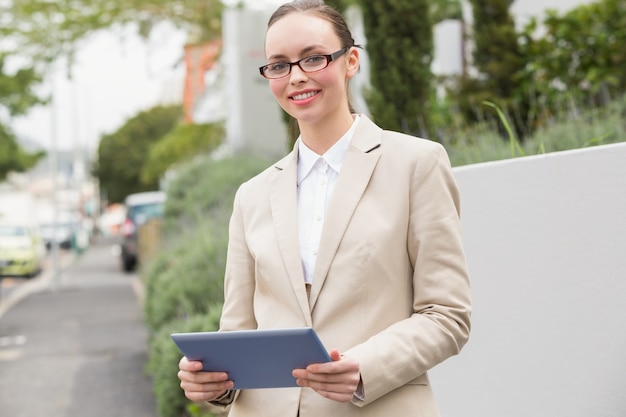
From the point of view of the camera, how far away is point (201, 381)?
2213mm

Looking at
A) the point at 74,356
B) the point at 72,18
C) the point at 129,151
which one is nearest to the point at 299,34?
the point at 74,356

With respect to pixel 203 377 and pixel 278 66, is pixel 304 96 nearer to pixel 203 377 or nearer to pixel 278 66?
pixel 278 66

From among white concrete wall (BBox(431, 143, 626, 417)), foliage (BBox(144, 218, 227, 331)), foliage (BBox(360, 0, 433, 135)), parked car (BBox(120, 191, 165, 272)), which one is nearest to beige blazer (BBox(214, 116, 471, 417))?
white concrete wall (BBox(431, 143, 626, 417))

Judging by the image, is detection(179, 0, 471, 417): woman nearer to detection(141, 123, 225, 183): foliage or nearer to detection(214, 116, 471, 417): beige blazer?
detection(214, 116, 471, 417): beige blazer

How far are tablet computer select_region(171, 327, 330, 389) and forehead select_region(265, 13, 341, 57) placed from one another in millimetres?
701

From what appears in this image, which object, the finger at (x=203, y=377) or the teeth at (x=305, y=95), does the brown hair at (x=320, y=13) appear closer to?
the teeth at (x=305, y=95)

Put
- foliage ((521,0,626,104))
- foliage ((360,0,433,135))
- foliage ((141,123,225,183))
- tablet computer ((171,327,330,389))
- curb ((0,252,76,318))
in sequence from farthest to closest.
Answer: foliage ((141,123,225,183))
curb ((0,252,76,318))
foliage ((360,0,433,135))
foliage ((521,0,626,104))
tablet computer ((171,327,330,389))

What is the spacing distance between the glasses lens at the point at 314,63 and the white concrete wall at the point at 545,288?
186 centimetres

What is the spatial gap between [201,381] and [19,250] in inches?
1050

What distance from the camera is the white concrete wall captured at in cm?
380

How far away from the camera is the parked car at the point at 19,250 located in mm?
27156

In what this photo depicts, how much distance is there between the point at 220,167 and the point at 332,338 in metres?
12.6

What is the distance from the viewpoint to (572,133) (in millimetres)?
6066

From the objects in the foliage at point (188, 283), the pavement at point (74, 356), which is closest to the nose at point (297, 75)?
the foliage at point (188, 283)
